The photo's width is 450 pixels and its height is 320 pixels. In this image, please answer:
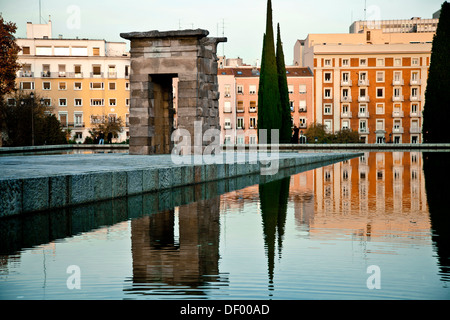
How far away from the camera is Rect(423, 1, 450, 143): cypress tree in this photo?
50.4 meters

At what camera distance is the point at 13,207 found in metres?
8.43

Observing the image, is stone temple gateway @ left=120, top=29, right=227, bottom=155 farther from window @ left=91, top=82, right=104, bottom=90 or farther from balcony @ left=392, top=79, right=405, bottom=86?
balcony @ left=392, top=79, right=405, bottom=86

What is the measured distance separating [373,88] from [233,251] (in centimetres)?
8136

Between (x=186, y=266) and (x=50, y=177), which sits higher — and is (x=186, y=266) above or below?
below

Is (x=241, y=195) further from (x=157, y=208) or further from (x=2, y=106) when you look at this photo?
(x=2, y=106)

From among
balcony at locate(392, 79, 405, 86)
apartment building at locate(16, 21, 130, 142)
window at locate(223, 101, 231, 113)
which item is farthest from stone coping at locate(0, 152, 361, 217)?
balcony at locate(392, 79, 405, 86)

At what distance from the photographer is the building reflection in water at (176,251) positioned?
4.83 m

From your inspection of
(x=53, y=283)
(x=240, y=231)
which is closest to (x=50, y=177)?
(x=240, y=231)

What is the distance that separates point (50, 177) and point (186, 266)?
4.26 meters

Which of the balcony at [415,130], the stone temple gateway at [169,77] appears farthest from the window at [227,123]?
the stone temple gateway at [169,77]

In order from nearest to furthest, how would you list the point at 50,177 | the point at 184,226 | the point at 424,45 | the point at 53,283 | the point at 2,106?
the point at 53,283, the point at 184,226, the point at 50,177, the point at 2,106, the point at 424,45

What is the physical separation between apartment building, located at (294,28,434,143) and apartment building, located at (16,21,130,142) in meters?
26.2
